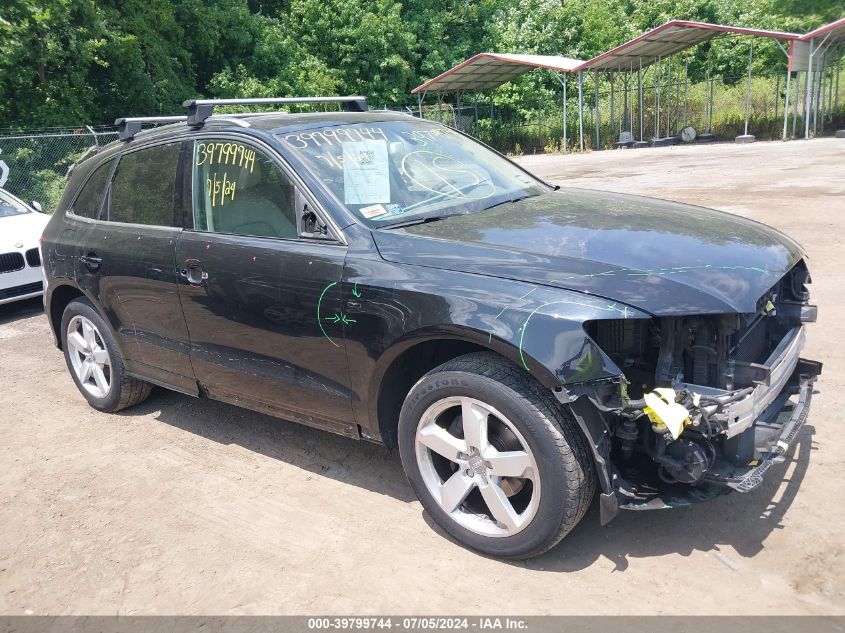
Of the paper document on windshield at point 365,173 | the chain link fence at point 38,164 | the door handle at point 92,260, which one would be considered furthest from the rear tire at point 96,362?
the chain link fence at point 38,164

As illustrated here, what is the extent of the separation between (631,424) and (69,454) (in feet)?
11.2

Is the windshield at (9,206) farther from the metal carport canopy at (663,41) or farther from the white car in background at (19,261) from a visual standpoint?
the metal carport canopy at (663,41)

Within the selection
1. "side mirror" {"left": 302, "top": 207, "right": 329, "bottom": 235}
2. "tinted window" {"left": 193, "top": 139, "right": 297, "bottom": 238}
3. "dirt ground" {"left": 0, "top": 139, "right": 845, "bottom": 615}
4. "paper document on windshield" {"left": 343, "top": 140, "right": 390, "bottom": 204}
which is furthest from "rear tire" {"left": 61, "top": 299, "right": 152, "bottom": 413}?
"paper document on windshield" {"left": 343, "top": 140, "right": 390, "bottom": 204}

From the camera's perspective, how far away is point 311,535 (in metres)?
3.39

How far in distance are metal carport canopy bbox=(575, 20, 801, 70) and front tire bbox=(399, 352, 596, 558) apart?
2337 centimetres

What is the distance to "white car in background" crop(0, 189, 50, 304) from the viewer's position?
26.0 ft

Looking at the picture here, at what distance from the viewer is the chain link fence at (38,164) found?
49.5 feet

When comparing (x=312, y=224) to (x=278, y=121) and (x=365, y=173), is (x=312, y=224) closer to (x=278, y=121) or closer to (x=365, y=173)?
(x=365, y=173)

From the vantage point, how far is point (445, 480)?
10.6 feet

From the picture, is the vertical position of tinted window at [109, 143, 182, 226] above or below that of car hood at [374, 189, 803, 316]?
above

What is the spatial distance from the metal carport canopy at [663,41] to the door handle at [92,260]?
22647 mm

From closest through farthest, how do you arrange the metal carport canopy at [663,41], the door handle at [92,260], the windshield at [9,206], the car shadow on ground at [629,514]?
1. the car shadow on ground at [629,514]
2. the door handle at [92,260]
3. the windshield at [9,206]
4. the metal carport canopy at [663,41]

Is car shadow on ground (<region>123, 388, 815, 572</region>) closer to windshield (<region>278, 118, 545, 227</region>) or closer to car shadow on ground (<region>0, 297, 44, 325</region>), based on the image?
windshield (<region>278, 118, 545, 227</region>)

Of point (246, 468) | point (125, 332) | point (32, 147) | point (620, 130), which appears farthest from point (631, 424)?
point (620, 130)
